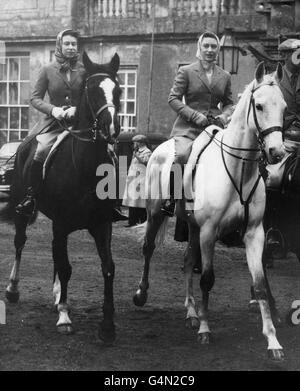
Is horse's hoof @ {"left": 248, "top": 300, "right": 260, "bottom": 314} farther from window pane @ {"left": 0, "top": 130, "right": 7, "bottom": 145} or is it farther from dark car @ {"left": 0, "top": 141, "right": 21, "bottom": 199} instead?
window pane @ {"left": 0, "top": 130, "right": 7, "bottom": 145}

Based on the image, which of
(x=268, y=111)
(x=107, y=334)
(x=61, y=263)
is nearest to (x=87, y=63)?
(x=268, y=111)

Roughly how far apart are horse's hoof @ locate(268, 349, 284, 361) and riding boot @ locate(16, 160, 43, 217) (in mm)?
2952

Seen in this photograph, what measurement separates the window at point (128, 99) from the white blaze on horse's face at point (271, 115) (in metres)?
19.8

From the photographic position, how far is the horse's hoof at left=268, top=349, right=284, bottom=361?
7402mm

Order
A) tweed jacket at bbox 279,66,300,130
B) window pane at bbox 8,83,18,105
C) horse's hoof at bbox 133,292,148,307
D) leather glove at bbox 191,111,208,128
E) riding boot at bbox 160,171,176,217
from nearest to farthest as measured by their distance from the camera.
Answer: leather glove at bbox 191,111,208,128 → riding boot at bbox 160,171,176,217 → horse's hoof at bbox 133,292,148,307 → tweed jacket at bbox 279,66,300,130 → window pane at bbox 8,83,18,105

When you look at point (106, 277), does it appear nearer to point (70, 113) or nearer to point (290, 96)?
point (70, 113)

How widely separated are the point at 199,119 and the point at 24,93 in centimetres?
2123

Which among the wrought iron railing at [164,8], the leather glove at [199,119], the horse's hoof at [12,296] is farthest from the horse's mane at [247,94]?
the wrought iron railing at [164,8]

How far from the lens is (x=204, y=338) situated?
8.08 m

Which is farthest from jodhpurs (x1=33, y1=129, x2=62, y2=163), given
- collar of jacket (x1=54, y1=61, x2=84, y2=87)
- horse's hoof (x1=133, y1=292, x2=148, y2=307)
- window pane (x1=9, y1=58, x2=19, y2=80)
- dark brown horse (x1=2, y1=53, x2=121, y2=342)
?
window pane (x1=9, y1=58, x2=19, y2=80)

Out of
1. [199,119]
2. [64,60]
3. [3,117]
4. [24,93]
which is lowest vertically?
[3,117]

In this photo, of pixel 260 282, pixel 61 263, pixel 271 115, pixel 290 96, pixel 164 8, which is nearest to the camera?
pixel 271 115

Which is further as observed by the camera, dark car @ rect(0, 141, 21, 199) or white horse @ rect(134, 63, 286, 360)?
dark car @ rect(0, 141, 21, 199)
